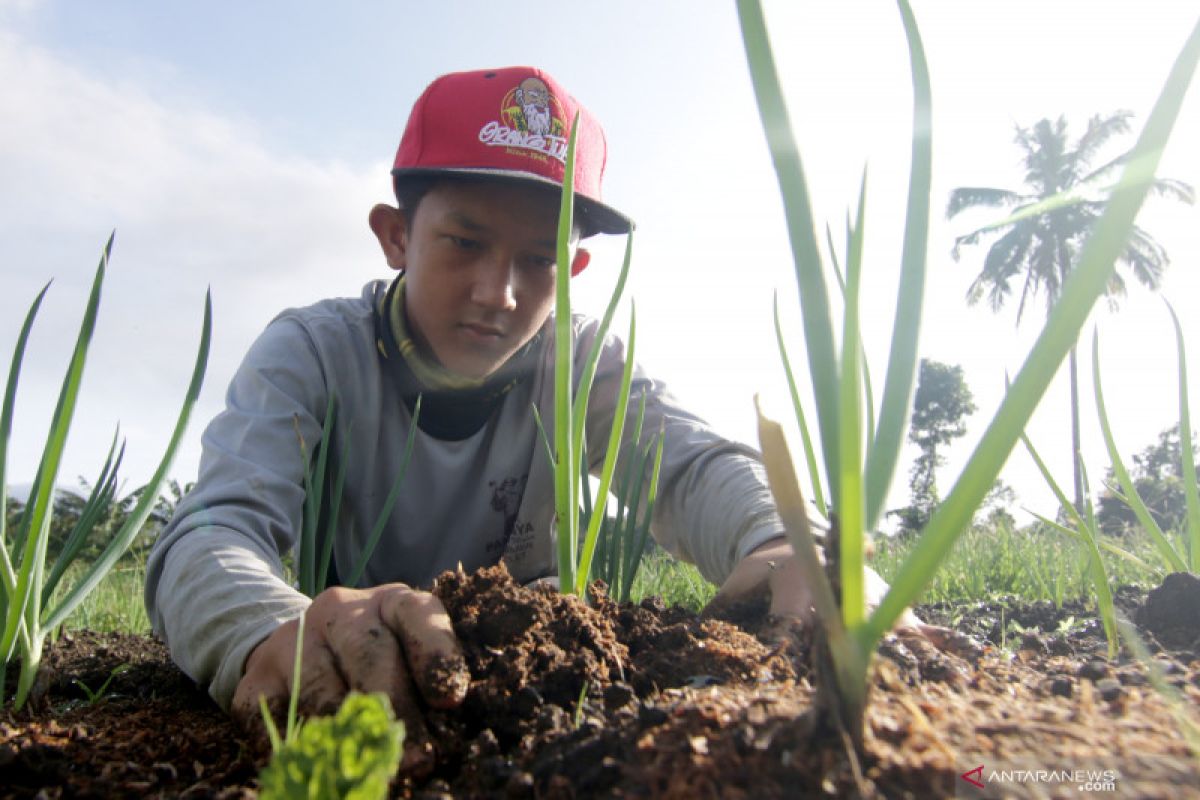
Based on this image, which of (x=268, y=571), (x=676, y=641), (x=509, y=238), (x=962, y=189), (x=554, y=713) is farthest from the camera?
(x=962, y=189)

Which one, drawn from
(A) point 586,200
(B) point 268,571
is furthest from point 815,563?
(A) point 586,200

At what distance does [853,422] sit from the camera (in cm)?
→ 41

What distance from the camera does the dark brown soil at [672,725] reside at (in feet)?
1.37

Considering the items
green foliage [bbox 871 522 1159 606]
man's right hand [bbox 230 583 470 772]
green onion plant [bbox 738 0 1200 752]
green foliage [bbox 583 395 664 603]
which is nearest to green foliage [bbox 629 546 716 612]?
green foliage [bbox 871 522 1159 606]

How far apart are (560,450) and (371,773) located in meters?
0.43

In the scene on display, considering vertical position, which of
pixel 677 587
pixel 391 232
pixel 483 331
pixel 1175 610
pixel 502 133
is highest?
pixel 502 133

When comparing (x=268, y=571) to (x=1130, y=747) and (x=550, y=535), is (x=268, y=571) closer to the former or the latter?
(x=1130, y=747)

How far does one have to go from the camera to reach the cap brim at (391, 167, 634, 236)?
1521 mm

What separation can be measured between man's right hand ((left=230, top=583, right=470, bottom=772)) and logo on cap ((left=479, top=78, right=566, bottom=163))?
1.15 m

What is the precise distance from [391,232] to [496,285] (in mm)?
564

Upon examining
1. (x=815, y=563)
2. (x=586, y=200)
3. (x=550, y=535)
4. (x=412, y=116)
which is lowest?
(x=550, y=535)

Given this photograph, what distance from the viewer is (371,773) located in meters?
0.41

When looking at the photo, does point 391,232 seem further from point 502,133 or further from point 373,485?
point 373,485

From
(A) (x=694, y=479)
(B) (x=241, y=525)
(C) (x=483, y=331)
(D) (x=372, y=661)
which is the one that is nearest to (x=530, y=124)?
(C) (x=483, y=331)
